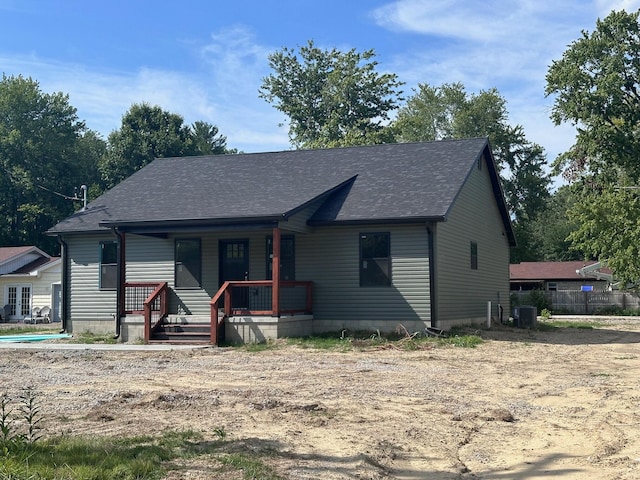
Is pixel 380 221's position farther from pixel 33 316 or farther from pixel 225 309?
pixel 33 316

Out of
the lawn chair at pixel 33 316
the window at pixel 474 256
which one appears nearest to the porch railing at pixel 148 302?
the window at pixel 474 256

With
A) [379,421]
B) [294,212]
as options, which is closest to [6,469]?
[379,421]

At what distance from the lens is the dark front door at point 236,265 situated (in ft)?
69.1

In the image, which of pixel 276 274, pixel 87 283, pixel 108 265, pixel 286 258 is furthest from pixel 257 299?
pixel 87 283

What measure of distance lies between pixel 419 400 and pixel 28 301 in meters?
29.7

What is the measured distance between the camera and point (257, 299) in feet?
67.6

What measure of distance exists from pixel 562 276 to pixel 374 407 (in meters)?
41.4

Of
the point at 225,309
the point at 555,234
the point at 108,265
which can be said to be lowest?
the point at 225,309

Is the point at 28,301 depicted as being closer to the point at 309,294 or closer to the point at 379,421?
the point at 309,294

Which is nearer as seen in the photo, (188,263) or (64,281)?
(188,263)

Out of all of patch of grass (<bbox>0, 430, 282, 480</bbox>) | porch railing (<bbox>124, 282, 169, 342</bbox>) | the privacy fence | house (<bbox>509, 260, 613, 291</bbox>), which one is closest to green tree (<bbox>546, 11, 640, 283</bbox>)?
the privacy fence

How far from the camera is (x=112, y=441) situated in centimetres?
673

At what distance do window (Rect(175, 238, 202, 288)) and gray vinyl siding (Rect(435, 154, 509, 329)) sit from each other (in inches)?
274

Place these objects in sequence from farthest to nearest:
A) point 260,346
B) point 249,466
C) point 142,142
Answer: point 142,142
point 260,346
point 249,466
